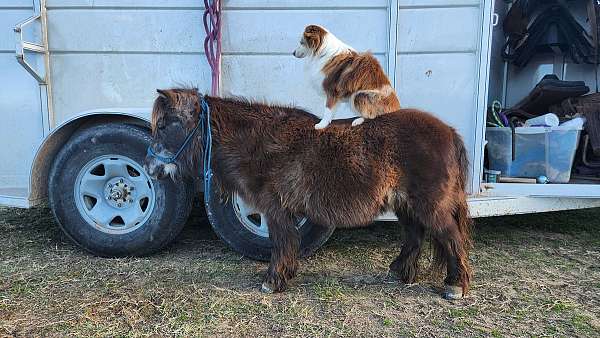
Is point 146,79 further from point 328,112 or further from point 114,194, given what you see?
point 328,112

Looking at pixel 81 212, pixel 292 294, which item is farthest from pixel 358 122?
pixel 81 212

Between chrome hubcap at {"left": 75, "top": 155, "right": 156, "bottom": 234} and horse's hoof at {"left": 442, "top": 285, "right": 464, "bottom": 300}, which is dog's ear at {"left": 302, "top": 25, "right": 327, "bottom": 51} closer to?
chrome hubcap at {"left": 75, "top": 155, "right": 156, "bottom": 234}

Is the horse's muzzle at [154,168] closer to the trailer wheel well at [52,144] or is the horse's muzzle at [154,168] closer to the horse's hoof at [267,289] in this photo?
the trailer wheel well at [52,144]

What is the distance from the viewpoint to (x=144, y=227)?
3.41 meters

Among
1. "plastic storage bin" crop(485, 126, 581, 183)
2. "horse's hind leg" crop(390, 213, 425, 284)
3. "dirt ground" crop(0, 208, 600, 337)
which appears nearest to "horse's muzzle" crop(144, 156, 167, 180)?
"dirt ground" crop(0, 208, 600, 337)

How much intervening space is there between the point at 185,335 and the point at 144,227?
3.95 feet

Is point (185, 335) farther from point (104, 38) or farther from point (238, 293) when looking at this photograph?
point (104, 38)

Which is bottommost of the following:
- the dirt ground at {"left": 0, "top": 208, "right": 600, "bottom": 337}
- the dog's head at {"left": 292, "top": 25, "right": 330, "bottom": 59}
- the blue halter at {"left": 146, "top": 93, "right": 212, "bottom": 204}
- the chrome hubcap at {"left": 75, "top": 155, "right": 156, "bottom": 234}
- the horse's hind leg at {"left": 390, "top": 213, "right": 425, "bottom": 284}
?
the dirt ground at {"left": 0, "top": 208, "right": 600, "bottom": 337}

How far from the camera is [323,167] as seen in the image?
2.77 metres

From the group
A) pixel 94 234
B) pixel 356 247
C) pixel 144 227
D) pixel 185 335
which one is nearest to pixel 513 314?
pixel 356 247

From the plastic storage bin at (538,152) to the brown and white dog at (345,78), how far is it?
56.0 inches

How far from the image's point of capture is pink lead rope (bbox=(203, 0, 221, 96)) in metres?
3.30

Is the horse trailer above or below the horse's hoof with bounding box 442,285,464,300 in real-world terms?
above

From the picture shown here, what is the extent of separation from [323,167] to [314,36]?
2.75 ft
